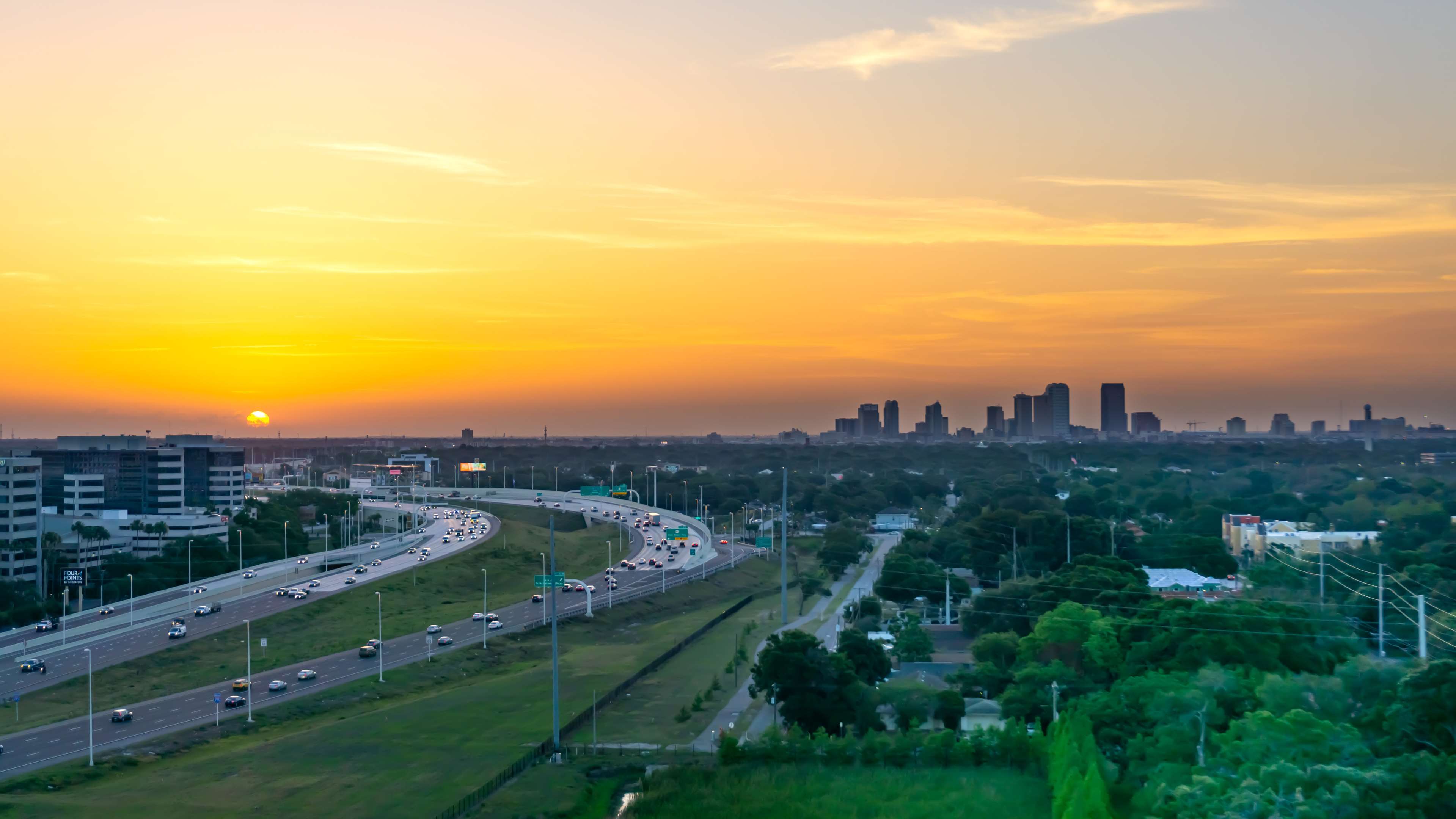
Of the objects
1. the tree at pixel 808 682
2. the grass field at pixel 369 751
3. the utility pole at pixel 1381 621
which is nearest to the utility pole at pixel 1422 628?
the utility pole at pixel 1381 621

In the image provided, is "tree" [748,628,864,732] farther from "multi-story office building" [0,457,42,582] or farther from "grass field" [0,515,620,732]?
"multi-story office building" [0,457,42,582]

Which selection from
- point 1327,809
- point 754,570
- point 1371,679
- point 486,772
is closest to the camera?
point 1327,809

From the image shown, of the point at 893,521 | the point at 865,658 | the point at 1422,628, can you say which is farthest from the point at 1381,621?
the point at 893,521

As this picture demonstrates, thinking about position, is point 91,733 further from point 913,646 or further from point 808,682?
point 913,646

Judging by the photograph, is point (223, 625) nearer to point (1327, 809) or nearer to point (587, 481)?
point (1327, 809)

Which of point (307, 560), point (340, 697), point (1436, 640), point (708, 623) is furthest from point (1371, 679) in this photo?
point (307, 560)

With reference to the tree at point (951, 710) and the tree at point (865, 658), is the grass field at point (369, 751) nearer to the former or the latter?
the tree at point (865, 658)
